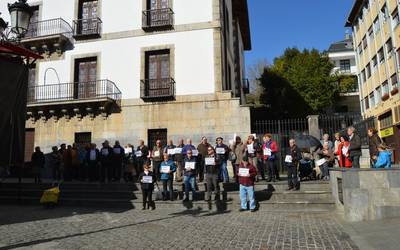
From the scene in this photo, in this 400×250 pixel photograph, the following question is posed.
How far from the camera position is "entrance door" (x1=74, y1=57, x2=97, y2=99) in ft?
64.1

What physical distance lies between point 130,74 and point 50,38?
5043 mm

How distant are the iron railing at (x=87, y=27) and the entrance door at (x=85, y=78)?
1400 mm

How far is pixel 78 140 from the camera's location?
63.7ft

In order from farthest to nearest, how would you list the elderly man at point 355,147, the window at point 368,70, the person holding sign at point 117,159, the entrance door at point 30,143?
the window at point 368,70 < the entrance door at point 30,143 < the person holding sign at point 117,159 < the elderly man at point 355,147

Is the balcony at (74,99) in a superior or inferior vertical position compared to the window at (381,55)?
inferior

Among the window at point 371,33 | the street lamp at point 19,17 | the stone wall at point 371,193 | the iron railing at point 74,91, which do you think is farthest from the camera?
the window at point 371,33

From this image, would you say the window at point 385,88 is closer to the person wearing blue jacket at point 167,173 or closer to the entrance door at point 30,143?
the person wearing blue jacket at point 167,173

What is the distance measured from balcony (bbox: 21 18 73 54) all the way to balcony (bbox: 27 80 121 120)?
2.21m

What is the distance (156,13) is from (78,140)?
8.04 m

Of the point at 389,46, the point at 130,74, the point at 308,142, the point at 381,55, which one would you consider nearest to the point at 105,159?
the point at 130,74

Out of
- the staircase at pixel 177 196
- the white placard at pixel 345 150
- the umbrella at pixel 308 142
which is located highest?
the umbrella at pixel 308 142

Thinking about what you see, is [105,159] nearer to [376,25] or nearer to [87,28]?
[87,28]

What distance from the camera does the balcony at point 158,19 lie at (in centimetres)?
1895

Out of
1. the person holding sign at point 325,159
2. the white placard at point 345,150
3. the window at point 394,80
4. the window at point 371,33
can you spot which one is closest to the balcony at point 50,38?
the person holding sign at point 325,159
